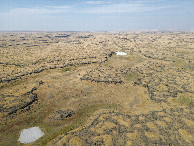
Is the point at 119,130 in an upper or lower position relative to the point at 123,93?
lower

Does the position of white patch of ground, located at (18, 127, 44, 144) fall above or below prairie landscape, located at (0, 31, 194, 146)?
below

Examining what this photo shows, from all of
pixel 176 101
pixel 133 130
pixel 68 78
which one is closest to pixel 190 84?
pixel 176 101

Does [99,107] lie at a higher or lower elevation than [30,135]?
higher

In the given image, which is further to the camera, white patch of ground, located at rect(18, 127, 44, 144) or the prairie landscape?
the prairie landscape

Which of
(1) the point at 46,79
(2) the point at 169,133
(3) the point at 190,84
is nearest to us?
(2) the point at 169,133

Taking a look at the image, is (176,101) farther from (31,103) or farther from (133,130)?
(31,103)

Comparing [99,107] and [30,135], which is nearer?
[30,135]

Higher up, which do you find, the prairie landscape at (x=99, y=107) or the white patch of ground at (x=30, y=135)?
the prairie landscape at (x=99, y=107)

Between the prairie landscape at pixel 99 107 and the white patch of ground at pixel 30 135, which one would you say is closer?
the white patch of ground at pixel 30 135
